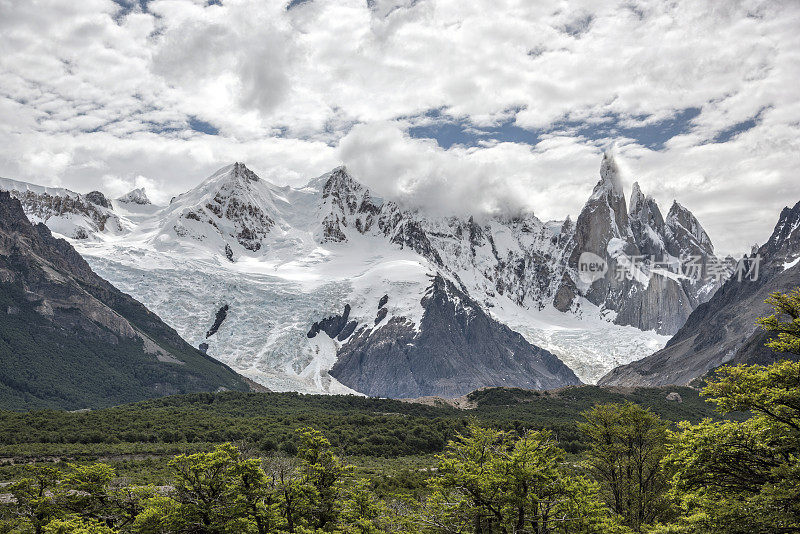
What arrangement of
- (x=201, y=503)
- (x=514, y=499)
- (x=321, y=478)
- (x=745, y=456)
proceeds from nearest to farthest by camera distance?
1. (x=745, y=456)
2. (x=514, y=499)
3. (x=201, y=503)
4. (x=321, y=478)

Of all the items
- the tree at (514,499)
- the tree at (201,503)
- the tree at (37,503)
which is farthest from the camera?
the tree at (37,503)

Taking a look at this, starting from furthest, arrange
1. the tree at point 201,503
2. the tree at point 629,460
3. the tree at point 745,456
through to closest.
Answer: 1. the tree at point 629,460
2. the tree at point 201,503
3. the tree at point 745,456

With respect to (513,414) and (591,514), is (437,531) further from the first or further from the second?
(513,414)

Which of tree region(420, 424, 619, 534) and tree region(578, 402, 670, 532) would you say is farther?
tree region(578, 402, 670, 532)

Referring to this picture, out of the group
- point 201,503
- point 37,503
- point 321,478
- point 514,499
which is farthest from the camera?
point 37,503

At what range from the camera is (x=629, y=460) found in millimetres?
46219

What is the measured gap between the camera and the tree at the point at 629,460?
44.3 m

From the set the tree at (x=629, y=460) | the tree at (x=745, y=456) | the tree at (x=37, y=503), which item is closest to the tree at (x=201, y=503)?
the tree at (x=37, y=503)

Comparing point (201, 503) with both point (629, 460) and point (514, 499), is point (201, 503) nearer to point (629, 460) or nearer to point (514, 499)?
point (514, 499)

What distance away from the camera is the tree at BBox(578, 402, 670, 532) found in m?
44.3

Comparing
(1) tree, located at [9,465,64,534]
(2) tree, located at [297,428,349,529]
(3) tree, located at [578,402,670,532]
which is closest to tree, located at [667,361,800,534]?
(2) tree, located at [297,428,349,529]

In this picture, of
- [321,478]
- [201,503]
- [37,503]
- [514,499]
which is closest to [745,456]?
[514,499]

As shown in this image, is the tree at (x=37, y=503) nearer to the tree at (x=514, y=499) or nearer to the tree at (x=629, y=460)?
the tree at (x=514, y=499)

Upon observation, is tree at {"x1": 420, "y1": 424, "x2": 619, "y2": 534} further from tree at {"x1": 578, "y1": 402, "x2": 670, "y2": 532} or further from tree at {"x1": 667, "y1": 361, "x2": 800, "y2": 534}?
tree at {"x1": 578, "y1": 402, "x2": 670, "y2": 532}
